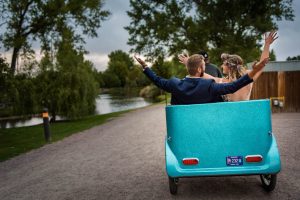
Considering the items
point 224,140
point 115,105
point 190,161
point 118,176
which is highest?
point 224,140

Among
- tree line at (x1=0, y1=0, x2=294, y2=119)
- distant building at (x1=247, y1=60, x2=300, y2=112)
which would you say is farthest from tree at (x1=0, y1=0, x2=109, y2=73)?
distant building at (x1=247, y1=60, x2=300, y2=112)

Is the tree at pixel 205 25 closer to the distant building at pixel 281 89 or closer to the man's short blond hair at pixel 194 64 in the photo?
the distant building at pixel 281 89

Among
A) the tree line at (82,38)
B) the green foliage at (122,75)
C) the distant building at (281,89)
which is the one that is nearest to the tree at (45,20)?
the tree line at (82,38)

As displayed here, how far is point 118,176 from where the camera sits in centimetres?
630

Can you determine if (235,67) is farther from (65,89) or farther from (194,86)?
(65,89)

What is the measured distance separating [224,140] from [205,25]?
97.6 feet

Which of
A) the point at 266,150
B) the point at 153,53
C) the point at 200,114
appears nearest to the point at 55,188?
the point at 200,114

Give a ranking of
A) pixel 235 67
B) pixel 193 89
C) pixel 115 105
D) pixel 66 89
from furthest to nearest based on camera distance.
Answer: pixel 115 105
pixel 66 89
pixel 235 67
pixel 193 89

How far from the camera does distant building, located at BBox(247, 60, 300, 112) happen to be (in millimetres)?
16359

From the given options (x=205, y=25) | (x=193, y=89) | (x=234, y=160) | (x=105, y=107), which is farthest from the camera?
(x=105, y=107)

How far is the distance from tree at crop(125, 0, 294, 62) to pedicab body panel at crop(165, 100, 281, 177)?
27.8 metres

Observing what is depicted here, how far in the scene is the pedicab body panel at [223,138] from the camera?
4.55m

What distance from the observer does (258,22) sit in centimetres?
3130

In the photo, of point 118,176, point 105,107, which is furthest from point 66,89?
point 105,107
